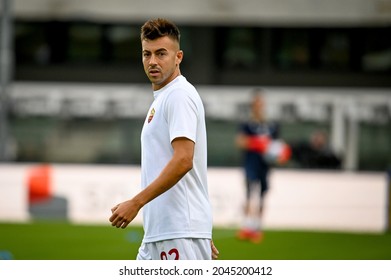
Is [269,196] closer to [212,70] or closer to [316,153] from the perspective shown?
[316,153]

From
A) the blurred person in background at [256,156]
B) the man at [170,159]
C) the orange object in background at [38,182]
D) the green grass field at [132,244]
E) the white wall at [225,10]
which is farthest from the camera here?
the white wall at [225,10]

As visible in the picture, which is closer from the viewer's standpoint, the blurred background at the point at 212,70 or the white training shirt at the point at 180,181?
the white training shirt at the point at 180,181

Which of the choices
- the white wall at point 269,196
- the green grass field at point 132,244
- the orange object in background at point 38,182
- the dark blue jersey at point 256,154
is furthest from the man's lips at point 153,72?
the orange object in background at point 38,182

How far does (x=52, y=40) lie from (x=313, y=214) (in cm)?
1880

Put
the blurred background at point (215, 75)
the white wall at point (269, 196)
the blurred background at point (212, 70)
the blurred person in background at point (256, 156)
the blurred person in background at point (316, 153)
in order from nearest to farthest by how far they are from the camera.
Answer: the blurred person in background at point (256, 156)
the white wall at point (269, 196)
the blurred person in background at point (316, 153)
the blurred background at point (215, 75)
the blurred background at point (212, 70)

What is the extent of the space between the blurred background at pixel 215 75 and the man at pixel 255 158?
10388mm

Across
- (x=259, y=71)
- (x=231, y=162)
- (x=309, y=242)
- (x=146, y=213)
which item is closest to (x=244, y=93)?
(x=259, y=71)

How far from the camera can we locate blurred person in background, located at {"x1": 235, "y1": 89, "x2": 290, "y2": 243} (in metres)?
14.4

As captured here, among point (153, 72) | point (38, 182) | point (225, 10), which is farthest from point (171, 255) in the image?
point (225, 10)

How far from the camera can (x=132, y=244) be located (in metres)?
14.2

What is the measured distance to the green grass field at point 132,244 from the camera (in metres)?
12.7

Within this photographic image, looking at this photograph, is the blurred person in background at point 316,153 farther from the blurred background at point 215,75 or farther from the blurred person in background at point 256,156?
the blurred person in background at point 256,156

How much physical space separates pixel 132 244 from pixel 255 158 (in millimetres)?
2140

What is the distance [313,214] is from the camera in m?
17.2
